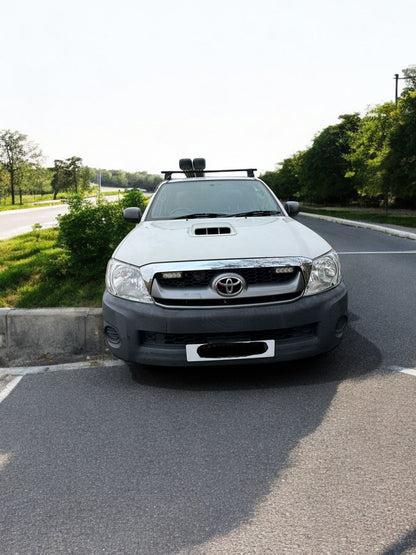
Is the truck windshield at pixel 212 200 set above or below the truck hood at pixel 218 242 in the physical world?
above

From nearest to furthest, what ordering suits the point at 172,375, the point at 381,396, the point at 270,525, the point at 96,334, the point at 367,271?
the point at 270,525
the point at 381,396
the point at 172,375
the point at 96,334
the point at 367,271

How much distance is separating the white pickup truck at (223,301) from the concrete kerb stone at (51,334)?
118 centimetres

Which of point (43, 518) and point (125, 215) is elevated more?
point (125, 215)

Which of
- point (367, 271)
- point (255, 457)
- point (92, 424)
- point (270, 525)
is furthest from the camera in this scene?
point (367, 271)

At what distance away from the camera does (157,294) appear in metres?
4.15

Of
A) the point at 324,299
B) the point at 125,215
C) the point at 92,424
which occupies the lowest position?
the point at 92,424

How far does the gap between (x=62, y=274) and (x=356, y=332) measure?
4.06 metres

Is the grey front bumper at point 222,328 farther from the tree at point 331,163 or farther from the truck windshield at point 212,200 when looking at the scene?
the tree at point 331,163

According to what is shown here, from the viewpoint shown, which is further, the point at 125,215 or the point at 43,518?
the point at 125,215

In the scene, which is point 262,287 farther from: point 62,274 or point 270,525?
point 62,274

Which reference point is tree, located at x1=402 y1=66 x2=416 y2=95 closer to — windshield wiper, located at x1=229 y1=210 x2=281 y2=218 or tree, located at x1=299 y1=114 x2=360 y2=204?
tree, located at x1=299 y1=114 x2=360 y2=204

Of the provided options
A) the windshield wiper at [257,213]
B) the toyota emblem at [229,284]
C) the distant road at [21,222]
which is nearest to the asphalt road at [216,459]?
the toyota emblem at [229,284]

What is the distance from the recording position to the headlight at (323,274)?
428 centimetres

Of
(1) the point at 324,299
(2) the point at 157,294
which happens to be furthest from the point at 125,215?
(1) the point at 324,299
